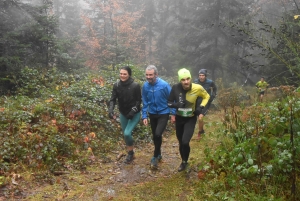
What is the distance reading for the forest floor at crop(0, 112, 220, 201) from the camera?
4.93 meters

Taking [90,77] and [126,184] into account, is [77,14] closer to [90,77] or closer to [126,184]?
[90,77]

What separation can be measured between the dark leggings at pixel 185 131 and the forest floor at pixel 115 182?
306mm

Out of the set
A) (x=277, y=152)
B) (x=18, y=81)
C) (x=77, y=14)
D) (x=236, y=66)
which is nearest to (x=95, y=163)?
(x=277, y=152)

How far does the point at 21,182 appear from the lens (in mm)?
5238

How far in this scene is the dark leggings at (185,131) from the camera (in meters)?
5.64

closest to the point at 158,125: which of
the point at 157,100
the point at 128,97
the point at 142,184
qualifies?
the point at 157,100

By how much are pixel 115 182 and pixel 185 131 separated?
71.9 inches

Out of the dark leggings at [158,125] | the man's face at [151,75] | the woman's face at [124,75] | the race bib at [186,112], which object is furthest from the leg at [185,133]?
the woman's face at [124,75]

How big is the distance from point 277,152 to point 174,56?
2075 cm

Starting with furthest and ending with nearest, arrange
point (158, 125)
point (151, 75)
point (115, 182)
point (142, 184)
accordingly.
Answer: point (158, 125) → point (151, 75) → point (115, 182) → point (142, 184)

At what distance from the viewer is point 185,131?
18.6 feet

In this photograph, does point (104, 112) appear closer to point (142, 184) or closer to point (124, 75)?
point (124, 75)

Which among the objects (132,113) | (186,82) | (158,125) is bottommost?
(158,125)

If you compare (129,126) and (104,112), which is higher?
(129,126)
